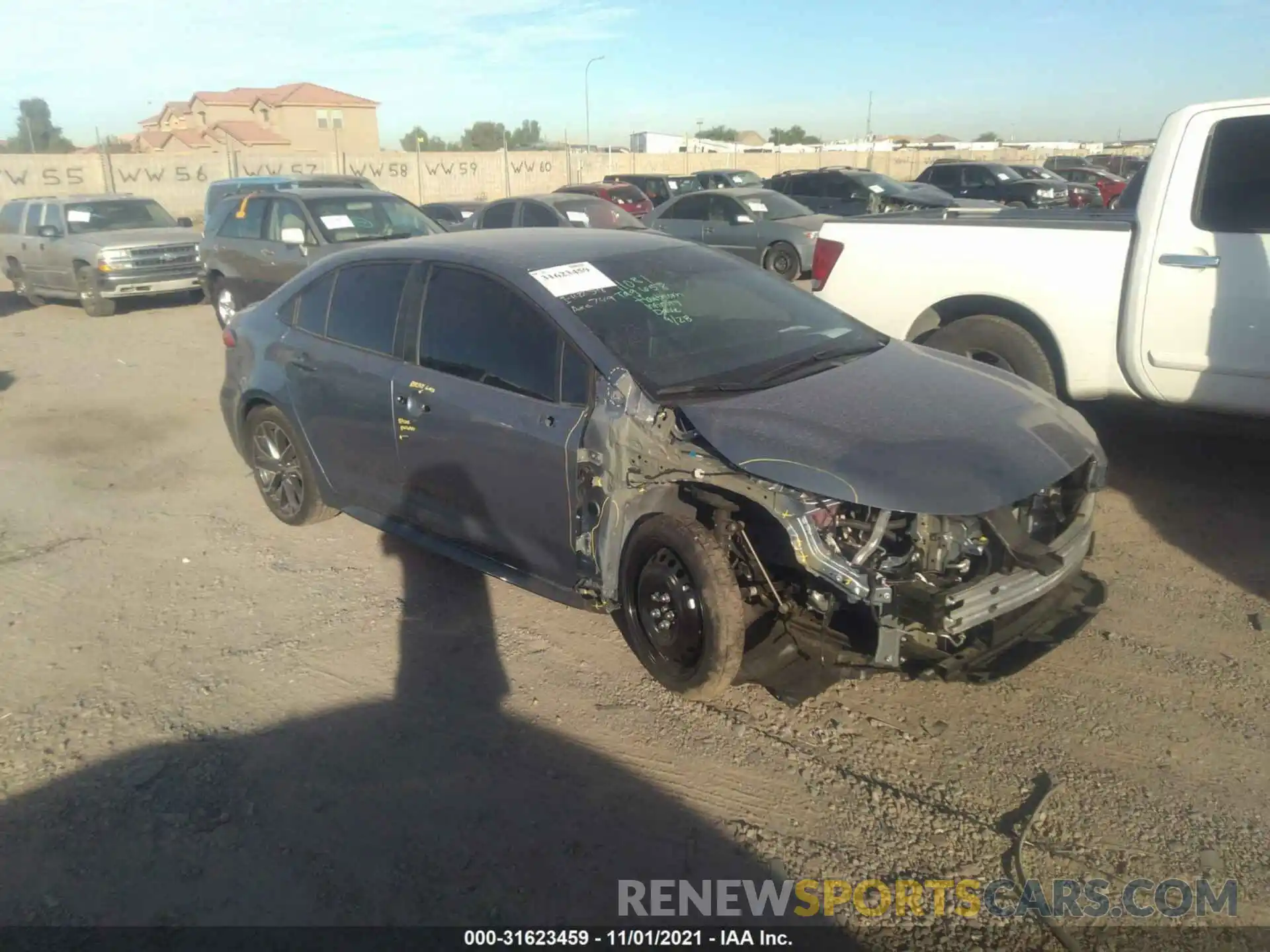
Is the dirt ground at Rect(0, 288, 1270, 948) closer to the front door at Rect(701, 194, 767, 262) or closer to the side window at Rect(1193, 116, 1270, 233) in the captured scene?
the side window at Rect(1193, 116, 1270, 233)

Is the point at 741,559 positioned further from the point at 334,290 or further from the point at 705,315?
the point at 334,290

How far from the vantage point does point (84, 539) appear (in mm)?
5719

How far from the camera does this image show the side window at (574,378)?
3832 millimetres

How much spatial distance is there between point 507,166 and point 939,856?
3799 centimetres

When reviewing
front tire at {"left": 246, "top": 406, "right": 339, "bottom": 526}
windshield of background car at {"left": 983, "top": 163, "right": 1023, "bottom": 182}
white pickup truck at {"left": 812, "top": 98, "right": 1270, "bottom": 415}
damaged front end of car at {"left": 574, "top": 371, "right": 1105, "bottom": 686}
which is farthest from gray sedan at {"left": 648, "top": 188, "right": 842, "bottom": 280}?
damaged front end of car at {"left": 574, "top": 371, "right": 1105, "bottom": 686}

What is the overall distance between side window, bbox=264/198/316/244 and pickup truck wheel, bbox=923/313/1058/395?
7693mm

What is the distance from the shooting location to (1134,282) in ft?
17.4

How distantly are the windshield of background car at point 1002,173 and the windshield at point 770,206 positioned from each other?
7613 mm

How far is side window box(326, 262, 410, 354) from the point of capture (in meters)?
4.71

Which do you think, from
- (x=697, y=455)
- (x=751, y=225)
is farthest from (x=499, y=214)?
(x=697, y=455)

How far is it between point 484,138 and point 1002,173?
6232 cm

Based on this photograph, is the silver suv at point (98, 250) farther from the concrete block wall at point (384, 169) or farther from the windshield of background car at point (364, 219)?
the concrete block wall at point (384, 169)

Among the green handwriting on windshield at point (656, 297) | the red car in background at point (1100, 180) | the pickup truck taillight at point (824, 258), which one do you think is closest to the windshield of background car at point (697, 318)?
the green handwriting on windshield at point (656, 297)

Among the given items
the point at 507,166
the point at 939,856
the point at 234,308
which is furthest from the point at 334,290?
the point at 507,166
